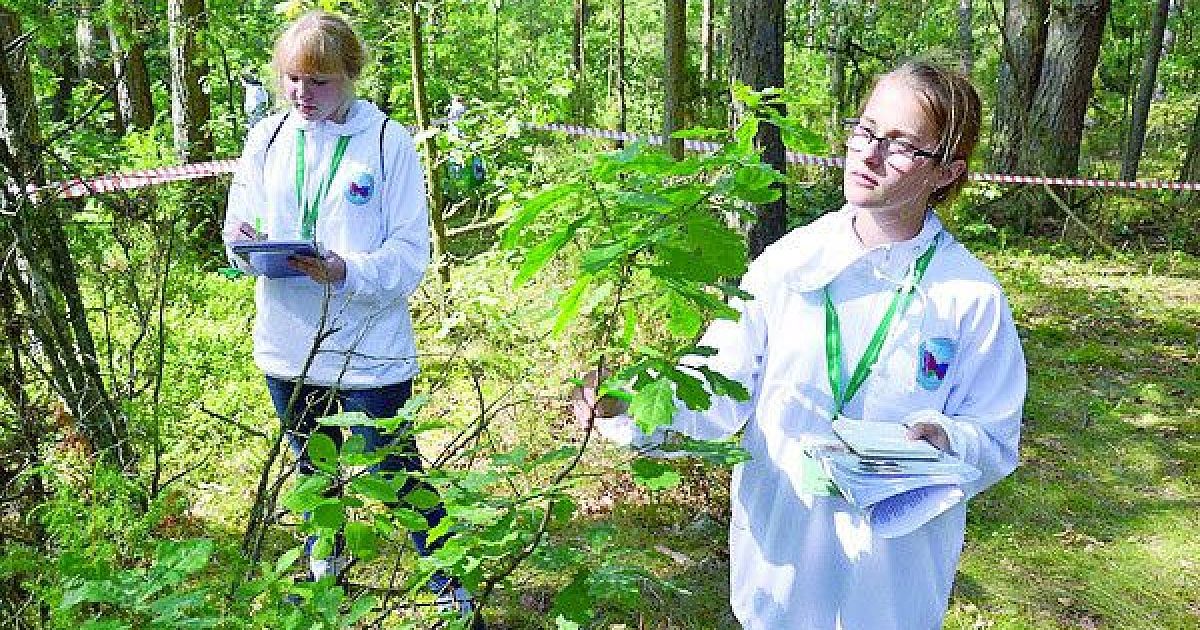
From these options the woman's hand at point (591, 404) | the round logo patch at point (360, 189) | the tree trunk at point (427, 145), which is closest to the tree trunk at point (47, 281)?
the round logo patch at point (360, 189)

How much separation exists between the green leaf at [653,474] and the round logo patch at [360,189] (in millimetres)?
1452

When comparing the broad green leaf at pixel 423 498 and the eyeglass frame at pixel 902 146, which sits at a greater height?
the eyeglass frame at pixel 902 146

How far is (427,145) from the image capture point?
17.8ft

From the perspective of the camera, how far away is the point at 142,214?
298 cm

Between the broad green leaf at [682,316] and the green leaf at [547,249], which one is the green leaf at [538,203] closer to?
the green leaf at [547,249]

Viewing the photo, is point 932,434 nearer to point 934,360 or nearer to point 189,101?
point 934,360

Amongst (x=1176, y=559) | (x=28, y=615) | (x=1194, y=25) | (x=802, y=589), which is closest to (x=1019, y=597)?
(x=1176, y=559)

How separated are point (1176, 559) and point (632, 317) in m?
3.63

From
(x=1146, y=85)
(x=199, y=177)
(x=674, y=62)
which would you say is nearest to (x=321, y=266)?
(x=674, y=62)

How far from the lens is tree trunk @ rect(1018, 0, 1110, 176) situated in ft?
30.2

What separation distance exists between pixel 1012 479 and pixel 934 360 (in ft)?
11.1

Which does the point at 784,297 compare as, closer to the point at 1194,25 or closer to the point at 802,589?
the point at 802,589

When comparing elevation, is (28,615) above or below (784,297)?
below

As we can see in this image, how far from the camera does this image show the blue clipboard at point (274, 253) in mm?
2447
